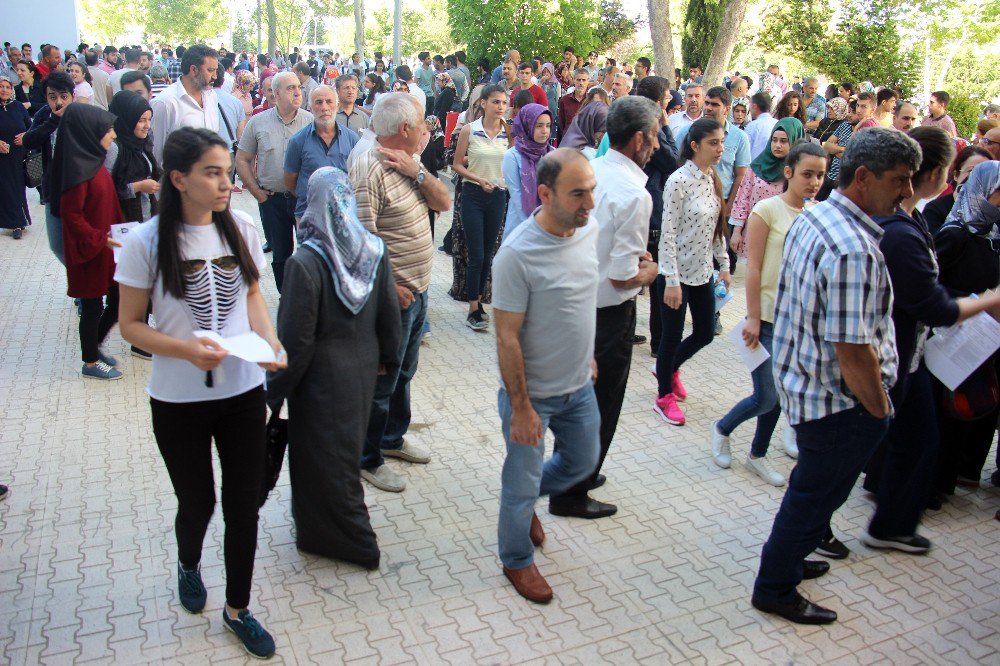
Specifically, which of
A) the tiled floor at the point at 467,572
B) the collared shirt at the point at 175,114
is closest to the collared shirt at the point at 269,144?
the collared shirt at the point at 175,114

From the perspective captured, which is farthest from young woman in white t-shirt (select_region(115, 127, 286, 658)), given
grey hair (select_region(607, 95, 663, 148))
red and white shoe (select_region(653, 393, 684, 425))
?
red and white shoe (select_region(653, 393, 684, 425))

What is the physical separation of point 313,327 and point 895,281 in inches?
91.9

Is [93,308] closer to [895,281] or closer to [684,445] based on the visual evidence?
[684,445]

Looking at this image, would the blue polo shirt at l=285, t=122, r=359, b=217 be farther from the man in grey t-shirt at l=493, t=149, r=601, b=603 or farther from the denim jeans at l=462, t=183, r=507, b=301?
the man in grey t-shirt at l=493, t=149, r=601, b=603

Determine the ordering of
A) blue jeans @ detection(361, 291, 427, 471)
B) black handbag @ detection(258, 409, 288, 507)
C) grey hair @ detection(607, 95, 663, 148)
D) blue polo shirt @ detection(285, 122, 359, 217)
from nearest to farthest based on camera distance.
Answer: black handbag @ detection(258, 409, 288, 507) → grey hair @ detection(607, 95, 663, 148) → blue jeans @ detection(361, 291, 427, 471) → blue polo shirt @ detection(285, 122, 359, 217)

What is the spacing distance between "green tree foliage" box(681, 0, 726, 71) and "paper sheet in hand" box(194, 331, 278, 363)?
24.8 m

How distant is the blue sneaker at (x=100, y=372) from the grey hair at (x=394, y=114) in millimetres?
3039

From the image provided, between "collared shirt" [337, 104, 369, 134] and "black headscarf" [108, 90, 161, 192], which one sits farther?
"collared shirt" [337, 104, 369, 134]

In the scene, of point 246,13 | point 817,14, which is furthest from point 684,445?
point 246,13

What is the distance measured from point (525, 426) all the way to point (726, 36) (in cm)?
1626

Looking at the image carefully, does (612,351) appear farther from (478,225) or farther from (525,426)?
(478,225)

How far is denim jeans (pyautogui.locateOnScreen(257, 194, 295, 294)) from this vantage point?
660 cm

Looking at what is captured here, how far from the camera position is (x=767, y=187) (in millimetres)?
7836

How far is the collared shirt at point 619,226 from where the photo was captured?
12.6 ft
